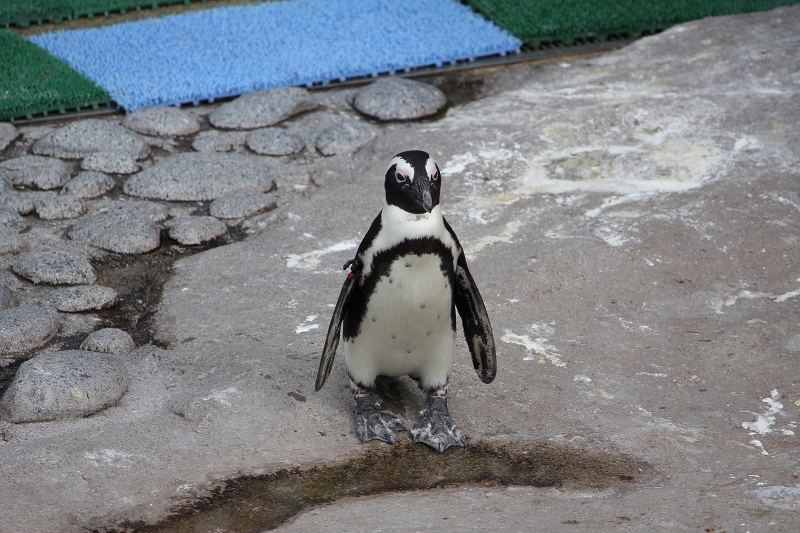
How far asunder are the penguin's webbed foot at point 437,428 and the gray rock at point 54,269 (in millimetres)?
1649

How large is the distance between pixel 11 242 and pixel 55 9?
3.04 meters

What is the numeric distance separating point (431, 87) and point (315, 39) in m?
1.15

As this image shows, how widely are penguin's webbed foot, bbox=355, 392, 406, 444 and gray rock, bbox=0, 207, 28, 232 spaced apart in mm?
1997

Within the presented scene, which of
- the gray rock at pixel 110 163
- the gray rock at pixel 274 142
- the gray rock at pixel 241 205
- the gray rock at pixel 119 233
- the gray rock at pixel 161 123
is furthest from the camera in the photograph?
the gray rock at pixel 161 123

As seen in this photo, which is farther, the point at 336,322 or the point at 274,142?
the point at 274,142

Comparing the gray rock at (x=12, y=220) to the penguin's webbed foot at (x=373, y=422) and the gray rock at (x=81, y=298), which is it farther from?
the penguin's webbed foot at (x=373, y=422)

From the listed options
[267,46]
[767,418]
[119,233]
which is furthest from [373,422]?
[267,46]

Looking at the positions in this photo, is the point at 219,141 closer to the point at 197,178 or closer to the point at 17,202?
the point at 197,178

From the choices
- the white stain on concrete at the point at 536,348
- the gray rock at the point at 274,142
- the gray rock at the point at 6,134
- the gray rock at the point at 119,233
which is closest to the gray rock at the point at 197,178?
the gray rock at the point at 274,142

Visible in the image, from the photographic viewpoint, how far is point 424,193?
8.27 feet

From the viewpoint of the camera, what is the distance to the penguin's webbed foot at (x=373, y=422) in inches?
111

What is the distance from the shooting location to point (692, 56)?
18.5ft

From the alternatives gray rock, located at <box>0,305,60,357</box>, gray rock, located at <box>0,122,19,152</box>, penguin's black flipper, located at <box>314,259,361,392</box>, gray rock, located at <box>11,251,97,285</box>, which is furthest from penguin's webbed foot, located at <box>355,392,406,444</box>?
gray rock, located at <box>0,122,19,152</box>

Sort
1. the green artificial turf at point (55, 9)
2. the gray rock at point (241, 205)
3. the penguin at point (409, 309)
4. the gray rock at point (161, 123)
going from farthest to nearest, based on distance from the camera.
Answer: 1. the green artificial turf at point (55, 9)
2. the gray rock at point (161, 123)
3. the gray rock at point (241, 205)
4. the penguin at point (409, 309)
